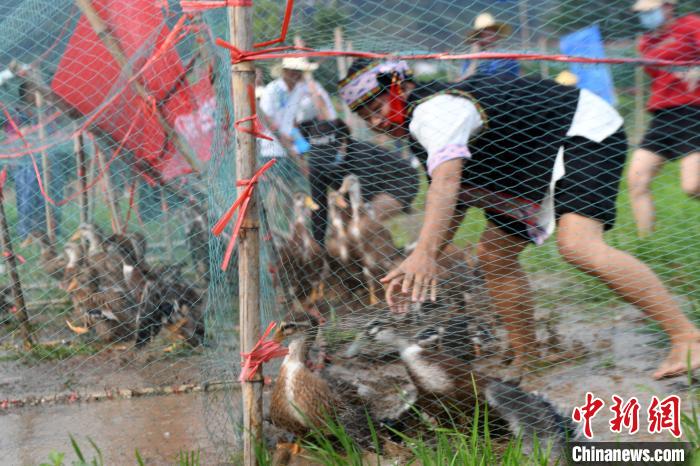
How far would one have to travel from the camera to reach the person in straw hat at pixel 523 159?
3328 millimetres

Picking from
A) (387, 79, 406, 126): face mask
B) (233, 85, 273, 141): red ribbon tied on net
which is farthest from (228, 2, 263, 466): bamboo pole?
(387, 79, 406, 126): face mask

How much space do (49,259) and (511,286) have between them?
378 cm

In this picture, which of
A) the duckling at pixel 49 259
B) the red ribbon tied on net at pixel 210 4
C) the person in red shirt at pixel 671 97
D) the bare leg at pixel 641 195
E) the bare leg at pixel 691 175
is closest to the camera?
the red ribbon tied on net at pixel 210 4

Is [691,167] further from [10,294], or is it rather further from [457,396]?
[10,294]

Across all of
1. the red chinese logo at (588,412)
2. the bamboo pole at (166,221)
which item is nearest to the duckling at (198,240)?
the bamboo pole at (166,221)

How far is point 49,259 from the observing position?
6.00 m

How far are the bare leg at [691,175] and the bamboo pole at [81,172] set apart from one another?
352 cm

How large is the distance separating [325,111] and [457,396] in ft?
5.95

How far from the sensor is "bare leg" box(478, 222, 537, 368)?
3920 mm

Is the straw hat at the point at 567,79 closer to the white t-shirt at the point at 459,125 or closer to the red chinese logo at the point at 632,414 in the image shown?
the white t-shirt at the point at 459,125

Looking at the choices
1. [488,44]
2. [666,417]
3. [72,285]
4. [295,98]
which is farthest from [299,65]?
[666,417]

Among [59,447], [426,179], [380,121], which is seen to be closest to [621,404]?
[426,179]

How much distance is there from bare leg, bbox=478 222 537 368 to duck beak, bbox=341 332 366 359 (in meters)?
0.77

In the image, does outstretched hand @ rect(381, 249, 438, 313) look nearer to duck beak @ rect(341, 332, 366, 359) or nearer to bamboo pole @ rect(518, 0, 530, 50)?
duck beak @ rect(341, 332, 366, 359)
